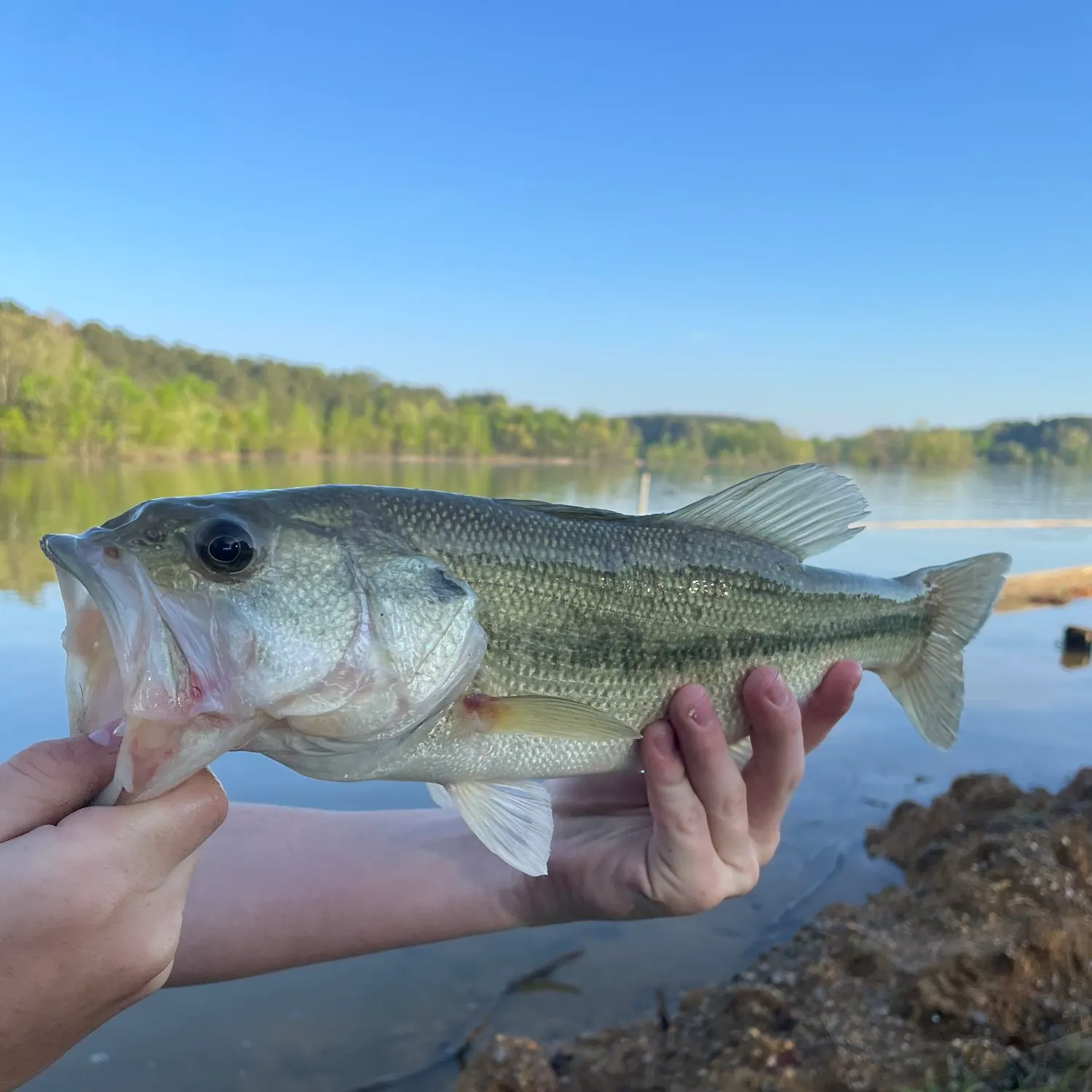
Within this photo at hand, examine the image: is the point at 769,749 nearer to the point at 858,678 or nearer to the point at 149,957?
the point at 858,678

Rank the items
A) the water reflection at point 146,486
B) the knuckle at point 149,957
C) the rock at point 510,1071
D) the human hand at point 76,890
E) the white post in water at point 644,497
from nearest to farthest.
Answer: the human hand at point 76,890
the knuckle at point 149,957
the rock at point 510,1071
the white post in water at point 644,497
the water reflection at point 146,486

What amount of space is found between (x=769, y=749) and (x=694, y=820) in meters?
0.33

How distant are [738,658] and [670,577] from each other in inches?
13.9

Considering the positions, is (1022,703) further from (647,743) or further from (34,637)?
(34,637)

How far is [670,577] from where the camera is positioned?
2.42 metres

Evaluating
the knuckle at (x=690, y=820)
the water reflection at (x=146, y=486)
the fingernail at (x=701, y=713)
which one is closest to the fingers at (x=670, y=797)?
the knuckle at (x=690, y=820)

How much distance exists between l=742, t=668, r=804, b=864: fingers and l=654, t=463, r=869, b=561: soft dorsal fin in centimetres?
51

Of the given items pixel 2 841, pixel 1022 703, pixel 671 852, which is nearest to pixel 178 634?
pixel 2 841

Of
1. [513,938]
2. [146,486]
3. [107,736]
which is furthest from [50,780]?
[146,486]

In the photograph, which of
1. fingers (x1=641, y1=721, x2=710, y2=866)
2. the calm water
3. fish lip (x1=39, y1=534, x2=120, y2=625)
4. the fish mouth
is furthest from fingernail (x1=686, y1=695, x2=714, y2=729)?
the calm water

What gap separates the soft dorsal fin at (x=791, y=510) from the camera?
2615mm

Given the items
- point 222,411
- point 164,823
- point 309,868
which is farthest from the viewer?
point 222,411

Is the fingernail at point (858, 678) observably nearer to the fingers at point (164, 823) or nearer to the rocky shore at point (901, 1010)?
the rocky shore at point (901, 1010)

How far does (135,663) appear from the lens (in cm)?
153
